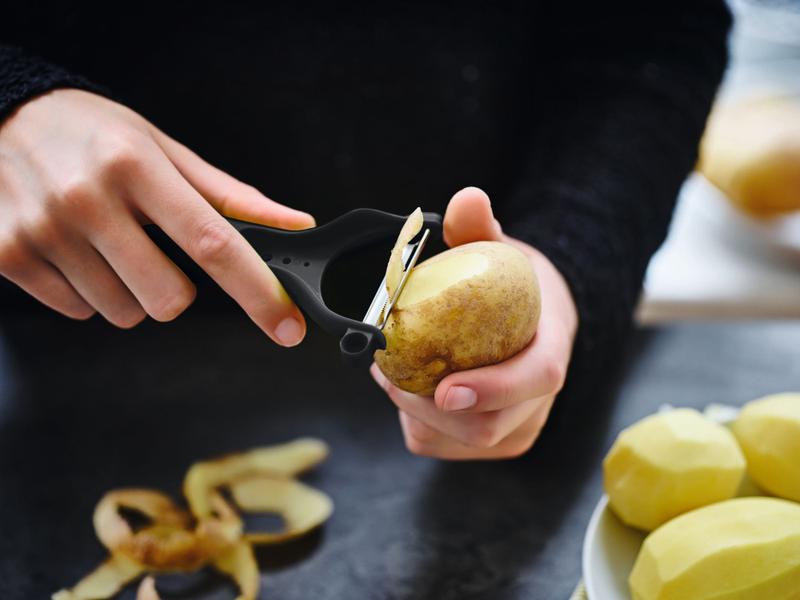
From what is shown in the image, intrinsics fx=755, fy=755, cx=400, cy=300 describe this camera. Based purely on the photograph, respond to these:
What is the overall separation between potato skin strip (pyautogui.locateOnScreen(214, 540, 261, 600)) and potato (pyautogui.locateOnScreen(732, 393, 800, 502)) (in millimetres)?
477

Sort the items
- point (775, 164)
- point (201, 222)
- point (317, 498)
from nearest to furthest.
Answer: point (201, 222) → point (317, 498) → point (775, 164)

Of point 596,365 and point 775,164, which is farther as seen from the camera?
point 775,164

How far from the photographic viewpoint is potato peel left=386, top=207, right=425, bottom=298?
543 millimetres

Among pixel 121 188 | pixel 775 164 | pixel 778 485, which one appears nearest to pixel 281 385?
pixel 121 188

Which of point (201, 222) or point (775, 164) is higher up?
point (201, 222)

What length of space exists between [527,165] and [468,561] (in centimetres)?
54

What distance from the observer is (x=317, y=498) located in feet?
2.68

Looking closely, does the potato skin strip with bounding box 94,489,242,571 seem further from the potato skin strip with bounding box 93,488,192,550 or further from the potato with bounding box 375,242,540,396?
the potato with bounding box 375,242,540,396

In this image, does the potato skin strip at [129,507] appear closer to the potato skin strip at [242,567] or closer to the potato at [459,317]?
the potato skin strip at [242,567]

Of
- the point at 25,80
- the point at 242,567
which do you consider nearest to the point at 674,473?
the point at 242,567

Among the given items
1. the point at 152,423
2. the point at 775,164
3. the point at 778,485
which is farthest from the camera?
the point at 775,164

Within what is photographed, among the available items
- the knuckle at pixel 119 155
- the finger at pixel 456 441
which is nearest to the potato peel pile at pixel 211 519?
the finger at pixel 456 441

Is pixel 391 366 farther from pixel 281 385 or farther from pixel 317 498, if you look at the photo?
pixel 281 385

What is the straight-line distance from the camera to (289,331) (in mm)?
554
